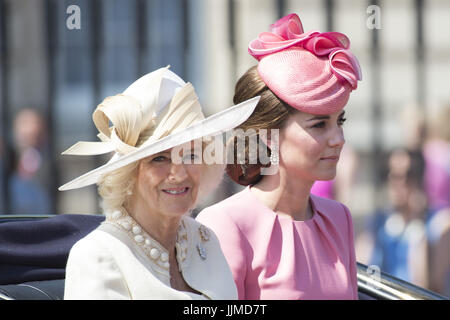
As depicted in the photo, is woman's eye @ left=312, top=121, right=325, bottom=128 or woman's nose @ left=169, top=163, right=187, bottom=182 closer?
woman's nose @ left=169, top=163, right=187, bottom=182

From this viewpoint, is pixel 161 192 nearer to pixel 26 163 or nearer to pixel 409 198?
pixel 409 198

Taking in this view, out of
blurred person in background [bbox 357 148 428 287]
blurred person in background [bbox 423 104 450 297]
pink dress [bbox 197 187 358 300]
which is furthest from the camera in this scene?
blurred person in background [bbox 423 104 450 297]

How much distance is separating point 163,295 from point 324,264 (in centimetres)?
56

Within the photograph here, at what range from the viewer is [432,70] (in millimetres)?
5344

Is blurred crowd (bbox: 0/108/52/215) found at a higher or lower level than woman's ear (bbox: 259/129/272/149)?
lower

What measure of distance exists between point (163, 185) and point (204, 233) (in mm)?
228

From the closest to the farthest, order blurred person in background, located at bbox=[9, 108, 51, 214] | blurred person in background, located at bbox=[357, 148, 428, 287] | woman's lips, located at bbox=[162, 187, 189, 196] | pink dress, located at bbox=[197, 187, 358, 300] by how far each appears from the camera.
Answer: woman's lips, located at bbox=[162, 187, 189, 196] < pink dress, located at bbox=[197, 187, 358, 300] < blurred person in background, located at bbox=[357, 148, 428, 287] < blurred person in background, located at bbox=[9, 108, 51, 214]

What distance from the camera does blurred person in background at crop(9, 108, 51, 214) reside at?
452 centimetres

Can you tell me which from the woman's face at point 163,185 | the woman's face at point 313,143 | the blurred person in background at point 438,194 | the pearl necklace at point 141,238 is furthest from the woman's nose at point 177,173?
the blurred person in background at point 438,194

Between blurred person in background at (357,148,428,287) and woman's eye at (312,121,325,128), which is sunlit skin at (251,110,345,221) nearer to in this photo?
woman's eye at (312,121,325,128)

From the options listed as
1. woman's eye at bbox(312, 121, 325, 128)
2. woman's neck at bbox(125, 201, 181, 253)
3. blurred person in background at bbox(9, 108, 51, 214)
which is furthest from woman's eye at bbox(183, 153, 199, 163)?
blurred person in background at bbox(9, 108, 51, 214)

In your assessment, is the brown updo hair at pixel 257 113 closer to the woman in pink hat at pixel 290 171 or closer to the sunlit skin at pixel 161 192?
the woman in pink hat at pixel 290 171

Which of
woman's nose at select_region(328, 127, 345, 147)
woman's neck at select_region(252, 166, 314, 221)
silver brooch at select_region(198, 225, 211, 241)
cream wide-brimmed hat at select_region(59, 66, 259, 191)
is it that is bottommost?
silver brooch at select_region(198, 225, 211, 241)
